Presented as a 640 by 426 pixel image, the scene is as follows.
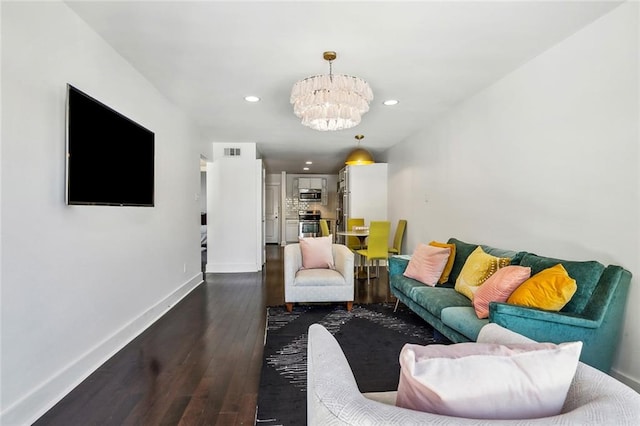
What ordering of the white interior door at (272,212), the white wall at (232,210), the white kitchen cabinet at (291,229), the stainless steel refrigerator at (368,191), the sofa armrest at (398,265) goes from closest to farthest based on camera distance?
the sofa armrest at (398,265) → the white wall at (232,210) → the stainless steel refrigerator at (368,191) → the white interior door at (272,212) → the white kitchen cabinet at (291,229)

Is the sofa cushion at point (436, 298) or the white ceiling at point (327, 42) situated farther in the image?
the sofa cushion at point (436, 298)

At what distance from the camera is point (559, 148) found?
8.30ft

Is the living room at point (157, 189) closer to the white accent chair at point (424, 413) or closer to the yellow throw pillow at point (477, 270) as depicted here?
the yellow throw pillow at point (477, 270)

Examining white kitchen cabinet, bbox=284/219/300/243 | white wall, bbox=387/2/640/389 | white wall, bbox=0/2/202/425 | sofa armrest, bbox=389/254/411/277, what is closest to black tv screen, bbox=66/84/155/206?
white wall, bbox=0/2/202/425

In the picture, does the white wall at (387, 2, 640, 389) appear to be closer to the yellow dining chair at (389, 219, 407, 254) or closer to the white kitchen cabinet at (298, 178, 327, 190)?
the yellow dining chair at (389, 219, 407, 254)

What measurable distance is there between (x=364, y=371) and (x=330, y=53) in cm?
249

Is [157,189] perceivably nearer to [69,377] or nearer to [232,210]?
[69,377]

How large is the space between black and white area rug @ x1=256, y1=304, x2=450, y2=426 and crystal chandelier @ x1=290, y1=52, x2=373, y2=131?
2028 millimetres

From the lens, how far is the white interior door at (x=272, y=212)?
35.8ft

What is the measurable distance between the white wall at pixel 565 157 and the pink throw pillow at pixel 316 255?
5.45ft

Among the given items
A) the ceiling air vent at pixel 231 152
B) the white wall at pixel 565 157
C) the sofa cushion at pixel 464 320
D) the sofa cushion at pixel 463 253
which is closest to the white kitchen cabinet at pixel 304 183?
the ceiling air vent at pixel 231 152

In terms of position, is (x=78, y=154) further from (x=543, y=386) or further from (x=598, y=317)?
(x=598, y=317)

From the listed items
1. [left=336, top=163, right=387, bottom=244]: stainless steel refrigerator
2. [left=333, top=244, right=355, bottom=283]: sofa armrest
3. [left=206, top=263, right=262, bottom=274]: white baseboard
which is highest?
[left=336, top=163, right=387, bottom=244]: stainless steel refrigerator

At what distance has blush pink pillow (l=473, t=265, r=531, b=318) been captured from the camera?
2.21 m
